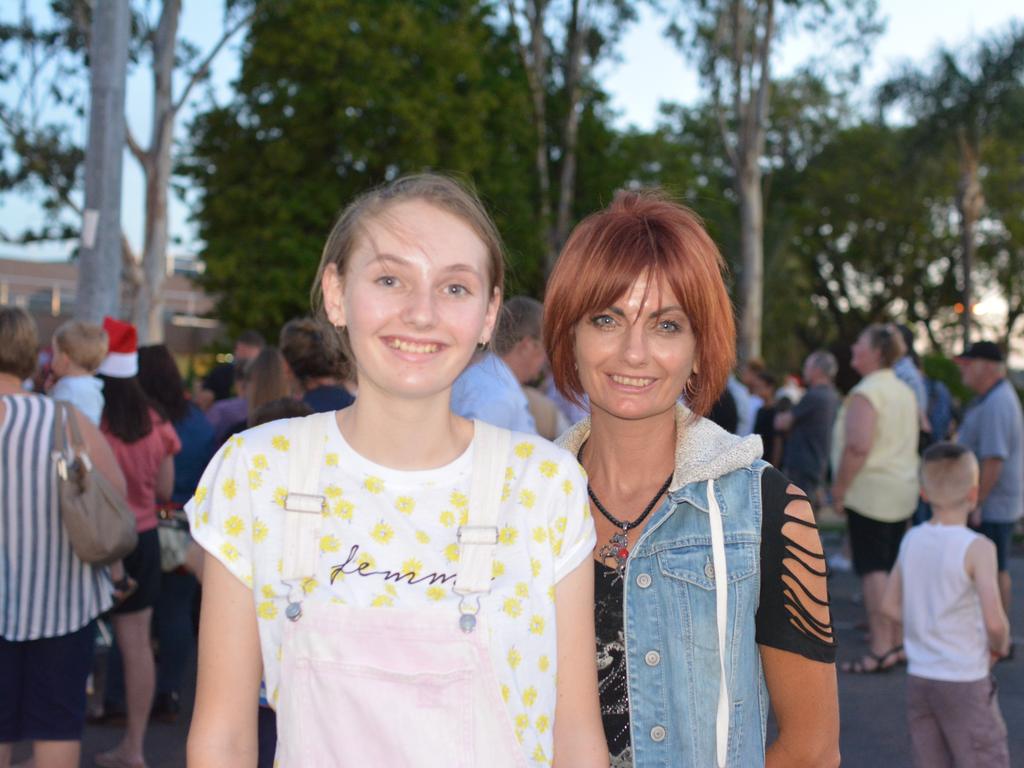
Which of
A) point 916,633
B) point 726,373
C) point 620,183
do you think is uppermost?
point 620,183

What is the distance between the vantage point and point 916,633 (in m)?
4.59

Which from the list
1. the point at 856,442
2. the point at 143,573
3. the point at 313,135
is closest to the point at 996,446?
the point at 856,442

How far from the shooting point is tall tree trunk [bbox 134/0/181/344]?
1722 centimetres

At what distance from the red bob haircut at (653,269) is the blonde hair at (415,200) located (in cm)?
26

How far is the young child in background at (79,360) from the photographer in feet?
17.8

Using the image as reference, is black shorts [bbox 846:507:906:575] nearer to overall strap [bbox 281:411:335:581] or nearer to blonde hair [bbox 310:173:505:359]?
blonde hair [bbox 310:173:505:359]

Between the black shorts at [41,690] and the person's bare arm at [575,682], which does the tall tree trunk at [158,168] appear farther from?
the person's bare arm at [575,682]

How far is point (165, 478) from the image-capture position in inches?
228

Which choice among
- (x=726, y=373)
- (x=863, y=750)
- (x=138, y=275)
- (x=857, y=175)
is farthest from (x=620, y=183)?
(x=726, y=373)

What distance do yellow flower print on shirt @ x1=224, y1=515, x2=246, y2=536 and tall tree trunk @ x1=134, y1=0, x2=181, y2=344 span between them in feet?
54.5

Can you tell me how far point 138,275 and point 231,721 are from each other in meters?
18.0

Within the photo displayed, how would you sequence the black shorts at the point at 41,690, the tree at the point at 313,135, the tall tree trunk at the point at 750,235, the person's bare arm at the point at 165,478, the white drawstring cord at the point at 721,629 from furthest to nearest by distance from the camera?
the tree at the point at 313,135 → the tall tree trunk at the point at 750,235 → the person's bare arm at the point at 165,478 → the black shorts at the point at 41,690 → the white drawstring cord at the point at 721,629

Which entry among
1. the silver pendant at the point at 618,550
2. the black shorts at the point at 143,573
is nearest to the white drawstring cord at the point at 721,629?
the silver pendant at the point at 618,550

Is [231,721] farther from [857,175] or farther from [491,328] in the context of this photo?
[857,175]
